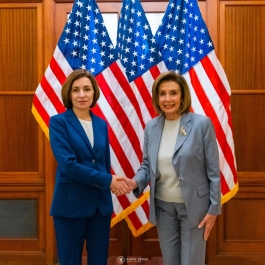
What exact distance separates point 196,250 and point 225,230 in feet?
4.43

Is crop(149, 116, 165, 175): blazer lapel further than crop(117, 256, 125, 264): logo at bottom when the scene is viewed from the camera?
No

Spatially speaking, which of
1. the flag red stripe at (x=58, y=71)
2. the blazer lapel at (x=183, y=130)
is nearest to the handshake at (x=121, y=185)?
the blazer lapel at (x=183, y=130)

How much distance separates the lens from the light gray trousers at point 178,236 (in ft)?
6.68

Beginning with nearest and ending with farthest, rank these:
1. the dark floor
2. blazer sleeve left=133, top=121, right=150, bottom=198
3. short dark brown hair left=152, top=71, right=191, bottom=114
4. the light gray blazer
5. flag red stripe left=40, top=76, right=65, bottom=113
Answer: the light gray blazer → short dark brown hair left=152, top=71, right=191, bottom=114 → blazer sleeve left=133, top=121, right=150, bottom=198 → flag red stripe left=40, top=76, right=65, bottom=113 → the dark floor

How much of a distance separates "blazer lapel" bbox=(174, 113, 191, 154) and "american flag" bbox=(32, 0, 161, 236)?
2.50 feet

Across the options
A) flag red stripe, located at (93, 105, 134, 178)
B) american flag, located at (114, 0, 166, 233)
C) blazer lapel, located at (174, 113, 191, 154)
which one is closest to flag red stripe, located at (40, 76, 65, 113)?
flag red stripe, located at (93, 105, 134, 178)

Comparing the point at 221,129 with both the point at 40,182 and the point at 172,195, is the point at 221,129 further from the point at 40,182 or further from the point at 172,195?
the point at 40,182

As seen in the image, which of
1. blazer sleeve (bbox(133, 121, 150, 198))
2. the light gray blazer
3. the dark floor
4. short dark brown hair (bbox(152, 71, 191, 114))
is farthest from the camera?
the dark floor

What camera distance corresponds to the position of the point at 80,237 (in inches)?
82.7

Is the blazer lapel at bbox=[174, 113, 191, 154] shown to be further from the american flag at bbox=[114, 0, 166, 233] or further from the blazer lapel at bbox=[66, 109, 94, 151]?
the american flag at bbox=[114, 0, 166, 233]

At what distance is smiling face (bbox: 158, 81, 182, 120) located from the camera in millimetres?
2086

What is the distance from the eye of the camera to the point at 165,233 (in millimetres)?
2104

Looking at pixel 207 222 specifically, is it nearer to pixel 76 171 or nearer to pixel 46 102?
pixel 76 171

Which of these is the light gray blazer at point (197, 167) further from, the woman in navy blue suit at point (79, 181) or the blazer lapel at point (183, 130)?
the woman in navy blue suit at point (79, 181)
